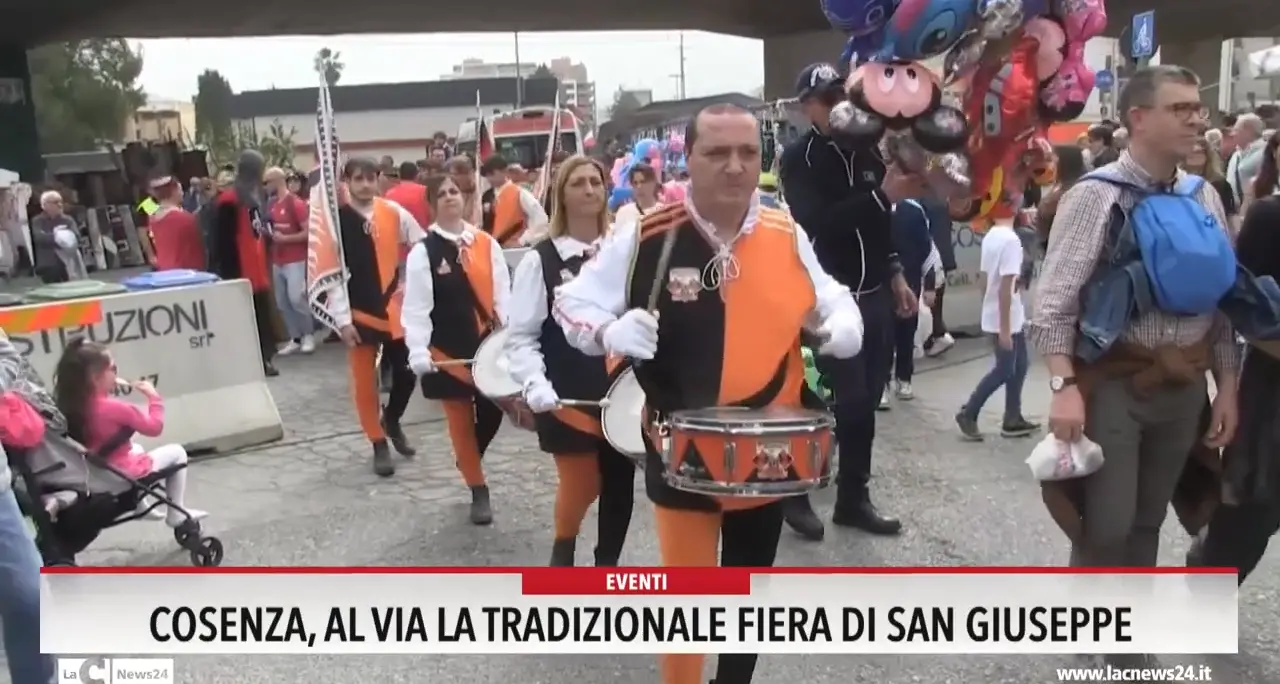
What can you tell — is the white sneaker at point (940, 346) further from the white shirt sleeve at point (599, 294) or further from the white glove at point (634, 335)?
the white glove at point (634, 335)

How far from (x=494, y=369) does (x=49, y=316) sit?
257 cm

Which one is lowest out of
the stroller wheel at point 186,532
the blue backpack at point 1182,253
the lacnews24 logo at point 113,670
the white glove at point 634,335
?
the stroller wheel at point 186,532

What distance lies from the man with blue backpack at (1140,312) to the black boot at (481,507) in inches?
98.6

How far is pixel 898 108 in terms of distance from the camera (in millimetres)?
3594

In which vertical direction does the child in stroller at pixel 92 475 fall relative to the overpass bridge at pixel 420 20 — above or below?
below

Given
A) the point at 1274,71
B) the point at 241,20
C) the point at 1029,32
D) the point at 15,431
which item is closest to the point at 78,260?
the point at 241,20

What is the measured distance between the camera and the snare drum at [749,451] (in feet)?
7.97

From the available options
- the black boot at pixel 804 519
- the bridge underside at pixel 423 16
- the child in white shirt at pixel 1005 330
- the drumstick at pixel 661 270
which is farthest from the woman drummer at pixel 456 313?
the bridge underside at pixel 423 16

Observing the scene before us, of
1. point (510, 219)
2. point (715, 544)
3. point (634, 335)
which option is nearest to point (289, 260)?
point (510, 219)

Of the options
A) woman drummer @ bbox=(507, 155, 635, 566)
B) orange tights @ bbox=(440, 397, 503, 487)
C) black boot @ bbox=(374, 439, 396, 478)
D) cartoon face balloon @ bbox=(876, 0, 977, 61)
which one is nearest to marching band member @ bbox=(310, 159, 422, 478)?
black boot @ bbox=(374, 439, 396, 478)

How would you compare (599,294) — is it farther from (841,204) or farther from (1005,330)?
(1005,330)

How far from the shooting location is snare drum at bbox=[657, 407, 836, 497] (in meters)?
2.43

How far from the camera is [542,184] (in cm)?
801

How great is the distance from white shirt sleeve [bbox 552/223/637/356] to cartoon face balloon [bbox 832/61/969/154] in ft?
4.48
